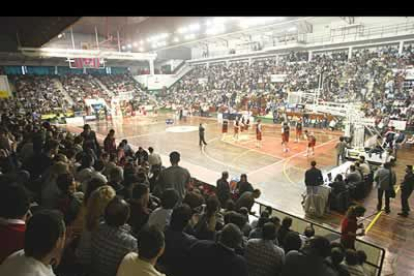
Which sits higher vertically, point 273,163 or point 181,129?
point 181,129

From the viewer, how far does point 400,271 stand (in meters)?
5.27

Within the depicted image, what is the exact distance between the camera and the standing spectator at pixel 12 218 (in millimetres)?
2166

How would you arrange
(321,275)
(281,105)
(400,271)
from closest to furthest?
1. (321,275)
2. (400,271)
3. (281,105)

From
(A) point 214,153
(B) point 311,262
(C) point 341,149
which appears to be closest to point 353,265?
(B) point 311,262

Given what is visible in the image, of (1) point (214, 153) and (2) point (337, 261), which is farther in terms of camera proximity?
(1) point (214, 153)

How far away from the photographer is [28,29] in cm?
1075

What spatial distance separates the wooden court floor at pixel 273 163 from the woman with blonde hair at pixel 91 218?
509 cm

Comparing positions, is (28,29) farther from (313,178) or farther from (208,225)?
(313,178)

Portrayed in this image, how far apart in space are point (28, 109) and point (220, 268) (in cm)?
2902

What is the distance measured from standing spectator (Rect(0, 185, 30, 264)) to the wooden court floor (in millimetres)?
5773

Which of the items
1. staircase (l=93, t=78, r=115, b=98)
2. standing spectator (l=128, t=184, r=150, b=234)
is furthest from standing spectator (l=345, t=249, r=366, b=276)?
staircase (l=93, t=78, r=115, b=98)

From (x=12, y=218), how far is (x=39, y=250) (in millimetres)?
656

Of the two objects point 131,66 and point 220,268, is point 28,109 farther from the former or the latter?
point 220,268

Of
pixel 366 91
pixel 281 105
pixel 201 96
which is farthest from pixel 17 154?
pixel 201 96
